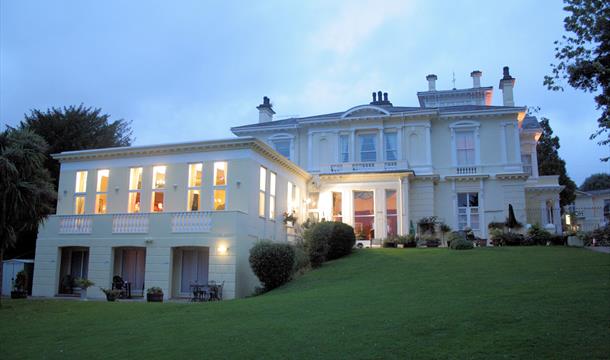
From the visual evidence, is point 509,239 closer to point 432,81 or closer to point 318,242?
point 318,242

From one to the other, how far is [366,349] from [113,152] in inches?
713

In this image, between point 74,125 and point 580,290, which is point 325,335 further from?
point 74,125

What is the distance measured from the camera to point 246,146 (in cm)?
2108

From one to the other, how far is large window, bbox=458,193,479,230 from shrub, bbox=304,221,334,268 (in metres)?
10.4

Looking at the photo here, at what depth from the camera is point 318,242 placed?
858 inches

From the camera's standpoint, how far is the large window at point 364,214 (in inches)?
1100

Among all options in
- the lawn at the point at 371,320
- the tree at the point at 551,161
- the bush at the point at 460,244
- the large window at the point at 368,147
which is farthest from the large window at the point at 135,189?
the tree at the point at 551,161

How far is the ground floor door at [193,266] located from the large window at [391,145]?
1377 cm

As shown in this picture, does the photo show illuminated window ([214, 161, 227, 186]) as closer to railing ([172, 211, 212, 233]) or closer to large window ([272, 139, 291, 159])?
railing ([172, 211, 212, 233])

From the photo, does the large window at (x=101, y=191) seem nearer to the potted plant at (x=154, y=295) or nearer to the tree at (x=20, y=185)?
the tree at (x=20, y=185)

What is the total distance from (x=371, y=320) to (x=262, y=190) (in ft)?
41.8

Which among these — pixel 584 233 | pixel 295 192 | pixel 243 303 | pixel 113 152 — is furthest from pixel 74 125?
pixel 584 233

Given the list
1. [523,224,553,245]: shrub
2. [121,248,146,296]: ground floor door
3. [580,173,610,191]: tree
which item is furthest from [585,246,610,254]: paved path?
[580,173,610,191]: tree

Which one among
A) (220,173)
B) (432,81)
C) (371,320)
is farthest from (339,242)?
(432,81)
